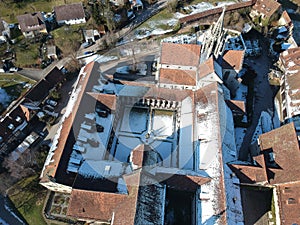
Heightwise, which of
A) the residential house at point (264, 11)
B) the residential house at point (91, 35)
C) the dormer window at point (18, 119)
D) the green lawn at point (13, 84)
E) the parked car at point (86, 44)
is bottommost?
the dormer window at point (18, 119)

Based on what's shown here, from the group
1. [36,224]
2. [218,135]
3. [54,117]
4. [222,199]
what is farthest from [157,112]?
[36,224]

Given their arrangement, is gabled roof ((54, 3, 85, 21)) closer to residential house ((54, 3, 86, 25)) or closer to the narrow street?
residential house ((54, 3, 86, 25))

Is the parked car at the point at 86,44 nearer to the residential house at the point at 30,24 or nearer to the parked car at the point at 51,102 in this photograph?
the residential house at the point at 30,24

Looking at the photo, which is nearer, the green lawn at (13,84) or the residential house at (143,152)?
the residential house at (143,152)

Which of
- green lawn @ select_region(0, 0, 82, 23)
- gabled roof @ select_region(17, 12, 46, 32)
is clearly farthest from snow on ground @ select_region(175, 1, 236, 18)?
gabled roof @ select_region(17, 12, 46, 32)

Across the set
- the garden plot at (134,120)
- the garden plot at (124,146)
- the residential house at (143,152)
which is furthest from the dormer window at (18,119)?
the garden plot at (134,120)

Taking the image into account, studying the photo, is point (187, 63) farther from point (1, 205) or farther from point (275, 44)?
point (1, 205)

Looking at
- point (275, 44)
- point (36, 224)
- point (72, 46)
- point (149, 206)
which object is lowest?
point (36, 224)
